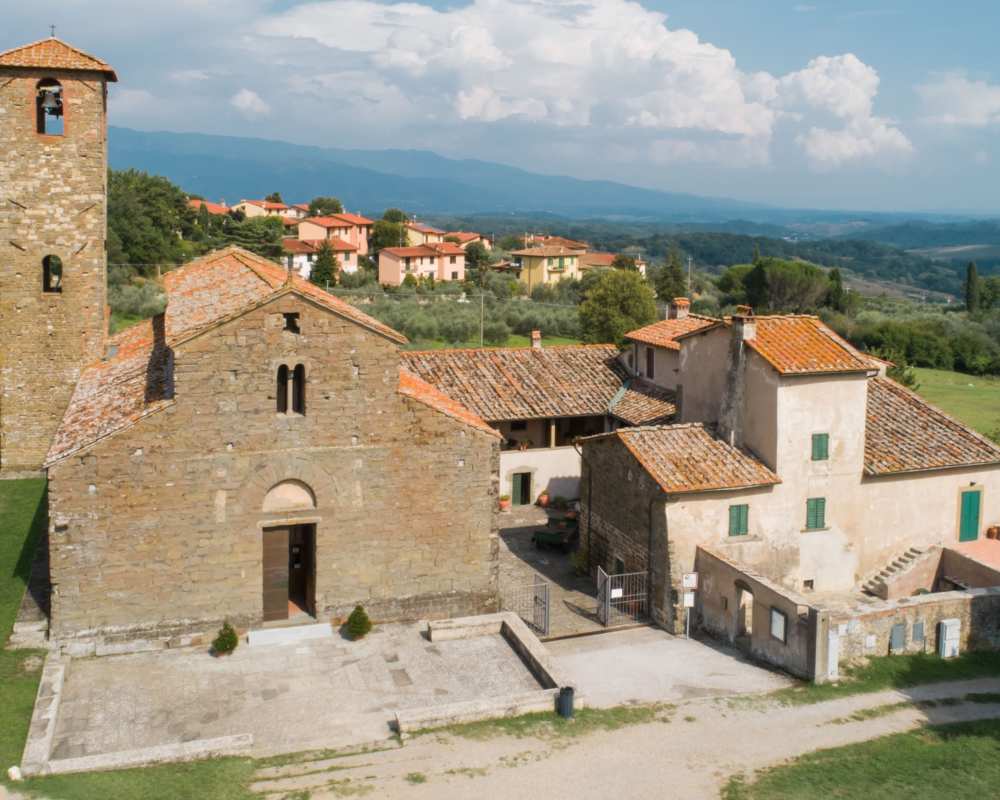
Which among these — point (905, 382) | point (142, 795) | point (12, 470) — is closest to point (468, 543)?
point (142, 795)

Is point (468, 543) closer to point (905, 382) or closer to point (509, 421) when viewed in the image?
point (509, 421)

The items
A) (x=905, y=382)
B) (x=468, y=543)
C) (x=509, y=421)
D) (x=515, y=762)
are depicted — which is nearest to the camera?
(x=515, y=762)

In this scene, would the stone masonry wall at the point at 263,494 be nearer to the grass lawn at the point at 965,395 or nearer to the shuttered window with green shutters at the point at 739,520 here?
the shuttered window with green shutters at the point at 739,520

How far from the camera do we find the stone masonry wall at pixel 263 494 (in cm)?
2055

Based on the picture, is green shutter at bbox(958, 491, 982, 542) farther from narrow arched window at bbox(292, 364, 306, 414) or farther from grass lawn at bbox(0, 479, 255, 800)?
grass lawn at bbox(0, 479, 255, 800)

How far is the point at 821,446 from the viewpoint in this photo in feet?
83.3

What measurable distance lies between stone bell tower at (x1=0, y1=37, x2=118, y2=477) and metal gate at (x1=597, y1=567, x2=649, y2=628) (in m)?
18.9

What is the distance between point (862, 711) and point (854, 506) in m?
7.53

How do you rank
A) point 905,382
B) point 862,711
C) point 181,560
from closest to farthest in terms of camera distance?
point 862,711 → point 181,560 → point 905,382

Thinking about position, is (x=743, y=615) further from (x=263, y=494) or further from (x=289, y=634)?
(x=263, y=494)

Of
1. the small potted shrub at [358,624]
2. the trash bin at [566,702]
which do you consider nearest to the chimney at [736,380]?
the trash bin at [566,702]

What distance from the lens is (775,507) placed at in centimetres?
2517

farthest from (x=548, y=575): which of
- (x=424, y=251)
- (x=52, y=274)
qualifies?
(x=424, y=251)

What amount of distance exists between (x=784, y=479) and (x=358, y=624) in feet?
36.1
